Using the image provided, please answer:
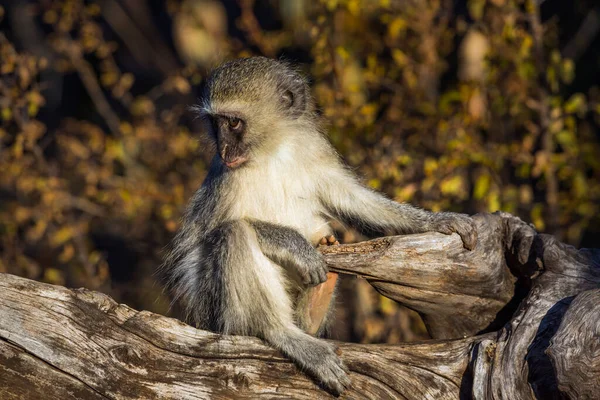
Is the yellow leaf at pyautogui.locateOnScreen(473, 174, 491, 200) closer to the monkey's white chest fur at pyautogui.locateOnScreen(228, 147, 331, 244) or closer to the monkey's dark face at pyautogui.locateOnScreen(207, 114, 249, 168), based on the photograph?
the monkey's white chest fur at pyautogui.locateOnScreen(228, 147, 331, 244)

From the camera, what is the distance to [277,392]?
13.0 feet

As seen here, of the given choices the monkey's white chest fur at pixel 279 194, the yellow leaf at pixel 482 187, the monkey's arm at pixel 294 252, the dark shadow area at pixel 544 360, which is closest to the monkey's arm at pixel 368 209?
the monkey's white chest fur at pixel 279 194

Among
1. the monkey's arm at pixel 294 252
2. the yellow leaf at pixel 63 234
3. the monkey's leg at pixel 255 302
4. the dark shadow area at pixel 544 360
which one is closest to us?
the dark shadow area at pixel 544 360

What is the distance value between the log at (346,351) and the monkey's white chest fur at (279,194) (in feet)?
1.11

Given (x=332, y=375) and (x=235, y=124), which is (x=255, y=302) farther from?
(x=235, y=124)

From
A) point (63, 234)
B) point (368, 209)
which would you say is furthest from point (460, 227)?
point (63, 234)

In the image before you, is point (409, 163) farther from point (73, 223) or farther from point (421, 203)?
point (73, 223)

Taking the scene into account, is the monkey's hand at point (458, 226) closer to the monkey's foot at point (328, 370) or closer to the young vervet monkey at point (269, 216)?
the young vervet monkey at point (269, 216)

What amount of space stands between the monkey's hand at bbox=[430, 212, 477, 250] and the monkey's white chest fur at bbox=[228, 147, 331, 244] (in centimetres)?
65

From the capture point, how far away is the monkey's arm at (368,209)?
4.57 metres

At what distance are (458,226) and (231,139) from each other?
1.28 m

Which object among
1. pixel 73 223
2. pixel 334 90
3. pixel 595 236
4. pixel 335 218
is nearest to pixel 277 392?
pixel 335 218

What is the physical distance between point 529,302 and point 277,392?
1.30 meters

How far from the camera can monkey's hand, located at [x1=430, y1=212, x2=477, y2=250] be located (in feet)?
14.4
